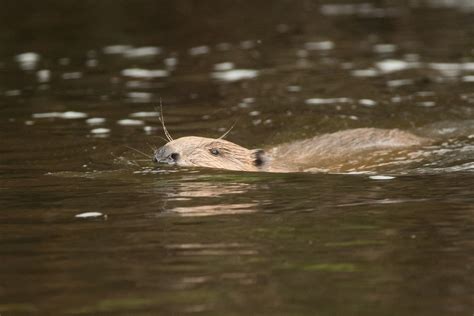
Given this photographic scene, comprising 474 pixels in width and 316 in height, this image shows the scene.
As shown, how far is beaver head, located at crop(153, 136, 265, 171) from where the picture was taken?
25.3 feet

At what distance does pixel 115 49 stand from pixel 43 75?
200 cm

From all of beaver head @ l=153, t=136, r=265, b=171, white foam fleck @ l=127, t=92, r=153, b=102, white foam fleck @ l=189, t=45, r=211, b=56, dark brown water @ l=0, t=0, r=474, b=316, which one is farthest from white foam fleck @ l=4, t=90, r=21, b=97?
beaver head @ l=153, t=136, r=265, b=171

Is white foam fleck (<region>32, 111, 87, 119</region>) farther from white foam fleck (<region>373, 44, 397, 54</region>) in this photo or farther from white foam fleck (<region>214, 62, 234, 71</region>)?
white foam fleck (<region>373, 44, 397, 54</region>)

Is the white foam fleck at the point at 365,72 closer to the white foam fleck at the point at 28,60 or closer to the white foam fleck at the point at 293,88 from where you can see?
the white foam fleck at the point at 293,88

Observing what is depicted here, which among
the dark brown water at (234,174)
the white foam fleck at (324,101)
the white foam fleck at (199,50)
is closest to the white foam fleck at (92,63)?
→ the dark brown water at (234,174)

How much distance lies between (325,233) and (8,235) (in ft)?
4.98

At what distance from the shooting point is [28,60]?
14086mm

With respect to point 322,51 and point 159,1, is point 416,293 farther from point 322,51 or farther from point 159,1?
point 159,1

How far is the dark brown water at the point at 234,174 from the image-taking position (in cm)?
433

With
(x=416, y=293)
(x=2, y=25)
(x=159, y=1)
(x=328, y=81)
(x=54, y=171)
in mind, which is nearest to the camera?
(x=416, y=293)

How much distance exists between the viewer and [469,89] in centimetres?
1098

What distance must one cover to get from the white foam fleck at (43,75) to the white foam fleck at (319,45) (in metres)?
3.24

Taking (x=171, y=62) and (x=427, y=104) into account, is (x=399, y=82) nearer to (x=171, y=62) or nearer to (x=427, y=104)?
(x=427, y=104)

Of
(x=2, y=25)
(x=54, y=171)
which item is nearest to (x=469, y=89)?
(x=54, y=171)
